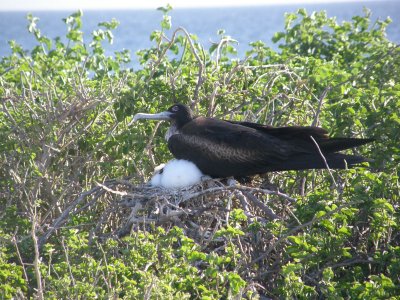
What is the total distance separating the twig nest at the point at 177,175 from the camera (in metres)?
5.05

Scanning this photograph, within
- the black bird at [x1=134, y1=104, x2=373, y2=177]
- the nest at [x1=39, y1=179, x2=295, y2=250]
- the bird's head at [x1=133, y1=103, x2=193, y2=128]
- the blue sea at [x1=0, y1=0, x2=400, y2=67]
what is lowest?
the blue sea at [x1=0, y1=0, x2=400, y2=67]

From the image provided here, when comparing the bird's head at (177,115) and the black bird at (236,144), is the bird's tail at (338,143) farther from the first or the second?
the bird's head at (177,115)

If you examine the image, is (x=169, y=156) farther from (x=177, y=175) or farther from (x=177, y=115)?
(x=177, y=175)

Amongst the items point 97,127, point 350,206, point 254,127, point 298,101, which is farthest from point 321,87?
point 350,206

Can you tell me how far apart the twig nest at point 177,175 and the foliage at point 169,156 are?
182 mm

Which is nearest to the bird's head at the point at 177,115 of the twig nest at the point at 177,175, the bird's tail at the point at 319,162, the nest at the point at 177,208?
the twig nest at the point at 177,175

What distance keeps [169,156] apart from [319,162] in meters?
1.08

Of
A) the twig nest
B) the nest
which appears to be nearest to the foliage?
the nest

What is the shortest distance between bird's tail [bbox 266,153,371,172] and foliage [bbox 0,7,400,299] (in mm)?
71

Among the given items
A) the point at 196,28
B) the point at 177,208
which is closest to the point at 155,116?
the point at 177,208

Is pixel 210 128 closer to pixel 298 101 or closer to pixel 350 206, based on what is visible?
pixel 298 101

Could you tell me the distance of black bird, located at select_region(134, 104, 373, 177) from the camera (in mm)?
5184

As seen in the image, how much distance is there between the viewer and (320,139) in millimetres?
5156

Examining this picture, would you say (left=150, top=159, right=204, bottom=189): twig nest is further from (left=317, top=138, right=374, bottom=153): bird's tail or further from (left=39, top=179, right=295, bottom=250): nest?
(left=317, top=138, right=374, bottom=153): bird's tail
